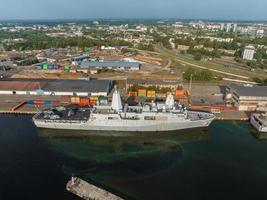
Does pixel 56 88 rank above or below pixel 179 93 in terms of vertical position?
above

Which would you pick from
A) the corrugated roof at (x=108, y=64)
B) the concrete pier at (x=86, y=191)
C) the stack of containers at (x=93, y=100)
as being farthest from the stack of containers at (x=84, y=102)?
the corrugated roof at (x=108, y=64)

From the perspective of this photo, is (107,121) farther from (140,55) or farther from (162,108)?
(140,55)

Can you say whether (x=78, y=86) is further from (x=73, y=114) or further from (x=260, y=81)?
(x=260, y=81)

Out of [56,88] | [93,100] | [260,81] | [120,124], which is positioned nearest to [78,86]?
[56,88]

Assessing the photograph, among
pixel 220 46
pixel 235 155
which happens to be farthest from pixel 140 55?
pixel 235 155

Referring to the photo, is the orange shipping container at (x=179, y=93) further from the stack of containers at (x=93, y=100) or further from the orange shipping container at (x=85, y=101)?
the orange shipping container at (x=85, y=101)

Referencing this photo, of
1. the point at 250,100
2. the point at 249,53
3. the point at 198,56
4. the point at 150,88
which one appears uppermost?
the point at 249,53
